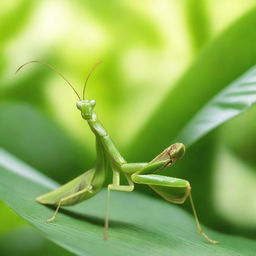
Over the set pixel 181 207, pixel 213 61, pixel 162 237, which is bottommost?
pixel 181 207

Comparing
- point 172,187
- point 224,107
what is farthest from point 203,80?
point 172,187

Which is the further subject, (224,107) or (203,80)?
→ (203,80)

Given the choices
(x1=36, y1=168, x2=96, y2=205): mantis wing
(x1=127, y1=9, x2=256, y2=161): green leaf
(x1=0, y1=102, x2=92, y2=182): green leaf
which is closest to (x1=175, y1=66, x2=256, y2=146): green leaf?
(x1=127, y1=9, x2=256, y2=161): green leaf

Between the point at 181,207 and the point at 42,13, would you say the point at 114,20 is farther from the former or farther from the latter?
the point at 181,207

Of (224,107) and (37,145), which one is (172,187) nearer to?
(224,107)

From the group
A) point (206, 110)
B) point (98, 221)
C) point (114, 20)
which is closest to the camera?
point (98, 221)

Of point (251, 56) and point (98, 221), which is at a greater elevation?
point (251, 56)

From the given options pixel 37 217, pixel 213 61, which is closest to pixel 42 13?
pixel 213 61

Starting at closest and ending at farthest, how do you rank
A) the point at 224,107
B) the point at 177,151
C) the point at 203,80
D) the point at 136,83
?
the point at 177,151 < the point at 224,107 < the point at 203,80 < the point at 136,83
